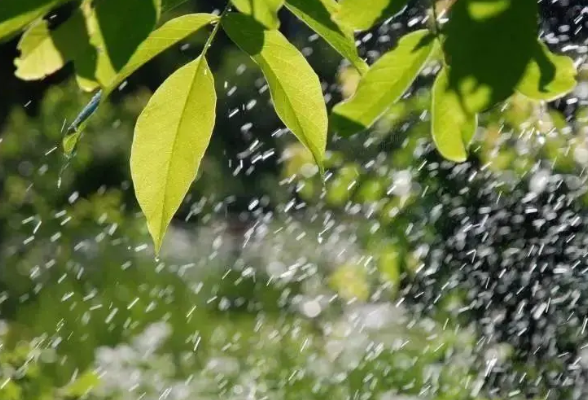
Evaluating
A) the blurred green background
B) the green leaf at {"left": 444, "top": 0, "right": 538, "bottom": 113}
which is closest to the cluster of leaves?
the green leaf at {"left": 444, "top": 0, "right": 538, "bottom": 113}

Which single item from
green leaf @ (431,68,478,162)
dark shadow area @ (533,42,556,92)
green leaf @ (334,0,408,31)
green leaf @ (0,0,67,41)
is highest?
green leaf @ (0,0,67,41)

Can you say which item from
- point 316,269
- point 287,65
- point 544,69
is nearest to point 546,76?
point 544,69

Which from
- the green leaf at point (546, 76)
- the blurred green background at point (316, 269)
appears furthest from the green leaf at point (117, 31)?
the blurred green background at point (316, 269)

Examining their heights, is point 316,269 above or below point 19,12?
below

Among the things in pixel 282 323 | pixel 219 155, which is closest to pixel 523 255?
pixel 282 323

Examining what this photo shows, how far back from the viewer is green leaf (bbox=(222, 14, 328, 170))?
34cm

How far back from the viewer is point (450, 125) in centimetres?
30

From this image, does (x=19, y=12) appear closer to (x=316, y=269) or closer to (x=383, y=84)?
(x=383, y=84)

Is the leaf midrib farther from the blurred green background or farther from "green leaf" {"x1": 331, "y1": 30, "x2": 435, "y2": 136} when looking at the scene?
the blurred green background

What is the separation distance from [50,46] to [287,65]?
0.32 feet

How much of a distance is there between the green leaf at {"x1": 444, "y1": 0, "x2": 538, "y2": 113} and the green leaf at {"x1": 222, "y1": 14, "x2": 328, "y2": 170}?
9 centimetres

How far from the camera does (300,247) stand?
233 cm

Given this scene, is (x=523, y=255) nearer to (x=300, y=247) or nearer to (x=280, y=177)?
(x=300, y=247)

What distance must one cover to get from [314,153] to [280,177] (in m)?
2.25
